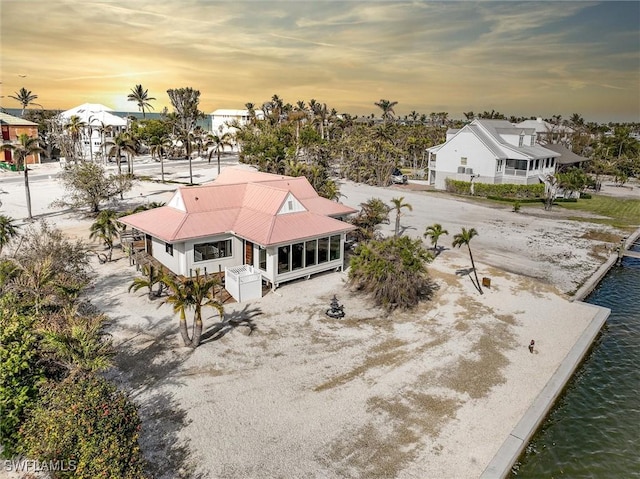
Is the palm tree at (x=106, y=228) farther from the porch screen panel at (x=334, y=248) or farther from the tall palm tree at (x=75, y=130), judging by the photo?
the tall palm tree at (x=75, y=130)

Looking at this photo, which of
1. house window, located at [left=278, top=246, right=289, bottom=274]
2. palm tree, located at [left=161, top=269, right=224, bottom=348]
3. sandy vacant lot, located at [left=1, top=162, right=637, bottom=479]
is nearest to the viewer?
sandy vacant lot, located at [left=1, top=162, right=637, bottom=479]

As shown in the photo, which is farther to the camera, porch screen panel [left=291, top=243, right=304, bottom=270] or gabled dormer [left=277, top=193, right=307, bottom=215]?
gabled dormer [left=277, top=193, right=307, bottom=215]


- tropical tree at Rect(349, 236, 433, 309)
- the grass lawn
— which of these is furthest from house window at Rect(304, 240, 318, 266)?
the grass lawn

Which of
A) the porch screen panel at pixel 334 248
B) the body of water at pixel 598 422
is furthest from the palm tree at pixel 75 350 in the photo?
the porch screen panel at pixel 334 248

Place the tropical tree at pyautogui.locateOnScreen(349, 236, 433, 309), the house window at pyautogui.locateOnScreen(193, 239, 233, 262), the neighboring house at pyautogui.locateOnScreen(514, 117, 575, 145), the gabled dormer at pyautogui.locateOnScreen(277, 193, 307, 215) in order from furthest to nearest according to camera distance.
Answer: the neighboring house at pyautogui.locateOnScreen(514, 117, 575, 145) < the gabled dormer at pyautogui.locateOnScreen(277, 193, 307, 215) < the house window at pyautogui.locateOnScreen(193, 239, 233, 262) < the tropical tree at pyautogui.locateOnScreen(349, 236, 433, 309)

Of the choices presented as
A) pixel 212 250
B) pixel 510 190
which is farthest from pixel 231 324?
pixel 510 190

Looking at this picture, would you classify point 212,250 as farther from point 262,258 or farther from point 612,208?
point 612,208

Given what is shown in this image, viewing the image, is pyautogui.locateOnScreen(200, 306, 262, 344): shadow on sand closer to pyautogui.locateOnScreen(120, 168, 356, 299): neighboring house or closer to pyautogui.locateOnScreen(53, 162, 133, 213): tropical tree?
pyautogui.locateOnScreen(120, 168, 356, 299): neighboring house
